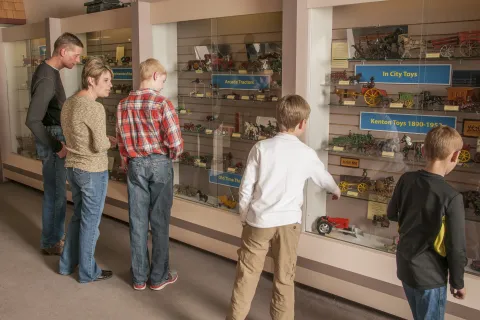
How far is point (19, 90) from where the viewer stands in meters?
7.48

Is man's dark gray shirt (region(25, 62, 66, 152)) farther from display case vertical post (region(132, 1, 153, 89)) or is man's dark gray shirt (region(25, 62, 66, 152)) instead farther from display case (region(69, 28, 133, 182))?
display case (region(69, 28, 133, 182))

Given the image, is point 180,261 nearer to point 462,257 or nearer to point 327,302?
point 327,302

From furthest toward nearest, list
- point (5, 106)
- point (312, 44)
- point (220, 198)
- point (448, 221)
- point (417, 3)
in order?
point (5, 106), point (220, 198), point (312, 44), point (417, 3), point (448, 221)

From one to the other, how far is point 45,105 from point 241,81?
1.72 metres

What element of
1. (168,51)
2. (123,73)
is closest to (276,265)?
(168,51)

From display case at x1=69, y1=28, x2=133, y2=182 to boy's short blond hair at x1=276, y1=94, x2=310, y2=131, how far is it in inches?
119

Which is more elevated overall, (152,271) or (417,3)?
(417,3)

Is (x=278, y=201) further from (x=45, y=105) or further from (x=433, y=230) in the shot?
(x=45, y=105)

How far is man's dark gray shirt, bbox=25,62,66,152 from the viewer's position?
3.91 m

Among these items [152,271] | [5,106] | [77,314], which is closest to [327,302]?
[152,271]

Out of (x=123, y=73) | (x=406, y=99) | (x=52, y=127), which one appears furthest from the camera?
(x=123, y=73)

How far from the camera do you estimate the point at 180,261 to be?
4.31 m

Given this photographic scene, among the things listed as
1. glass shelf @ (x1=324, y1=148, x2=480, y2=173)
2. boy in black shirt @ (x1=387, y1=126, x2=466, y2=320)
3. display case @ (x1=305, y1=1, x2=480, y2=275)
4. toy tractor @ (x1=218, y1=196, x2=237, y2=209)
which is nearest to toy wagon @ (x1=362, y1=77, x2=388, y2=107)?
display case @ (x1=305, y1=1, x2=480, y2=275)

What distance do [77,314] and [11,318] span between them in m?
0.44
